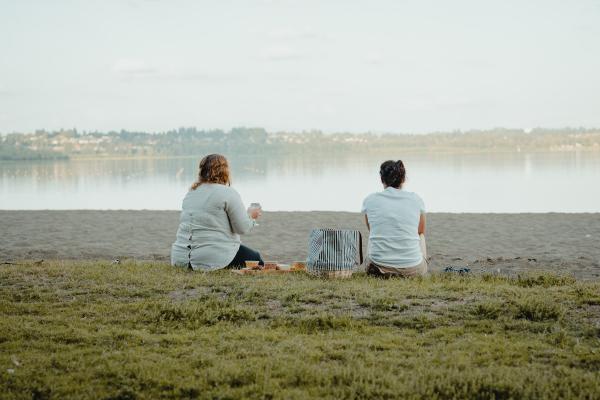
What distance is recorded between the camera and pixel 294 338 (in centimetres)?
540

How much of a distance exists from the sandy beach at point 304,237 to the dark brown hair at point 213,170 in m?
3.59

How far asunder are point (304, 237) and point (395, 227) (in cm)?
738

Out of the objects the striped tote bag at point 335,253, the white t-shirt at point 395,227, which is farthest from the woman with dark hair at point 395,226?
the striped tote bag at point 335,253

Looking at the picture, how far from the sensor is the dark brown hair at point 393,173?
26.5ft

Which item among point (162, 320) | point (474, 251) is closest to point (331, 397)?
point (162, 320)

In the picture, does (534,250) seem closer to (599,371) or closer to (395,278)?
(395,278)

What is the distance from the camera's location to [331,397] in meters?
4.19

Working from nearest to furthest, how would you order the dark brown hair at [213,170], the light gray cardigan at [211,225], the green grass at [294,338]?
the green grass at [294,338], the light gray cardigan at [211,225], the dark brown hair at [213,170]

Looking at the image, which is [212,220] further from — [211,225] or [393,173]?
[393,173]

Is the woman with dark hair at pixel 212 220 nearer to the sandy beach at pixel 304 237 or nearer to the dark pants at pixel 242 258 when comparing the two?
the dark pants at pixel 242 258

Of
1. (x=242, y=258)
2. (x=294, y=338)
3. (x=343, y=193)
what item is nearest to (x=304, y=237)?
(x=242, y=258)

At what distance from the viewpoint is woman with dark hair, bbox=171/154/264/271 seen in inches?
330

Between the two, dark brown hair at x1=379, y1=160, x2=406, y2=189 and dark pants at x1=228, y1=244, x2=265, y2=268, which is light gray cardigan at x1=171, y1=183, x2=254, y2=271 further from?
dark brown hair at x1=379, y1=160, x2=406, y2=189

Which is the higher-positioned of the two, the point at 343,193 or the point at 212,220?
the point at 212,220
